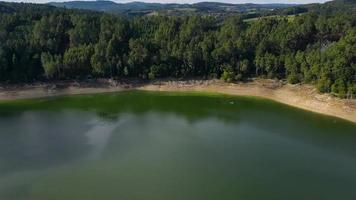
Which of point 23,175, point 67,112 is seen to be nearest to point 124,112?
point 67,112

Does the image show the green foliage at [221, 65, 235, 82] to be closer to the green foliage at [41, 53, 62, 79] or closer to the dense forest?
the dense forest

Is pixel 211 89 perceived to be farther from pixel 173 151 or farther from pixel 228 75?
pixel 173 151

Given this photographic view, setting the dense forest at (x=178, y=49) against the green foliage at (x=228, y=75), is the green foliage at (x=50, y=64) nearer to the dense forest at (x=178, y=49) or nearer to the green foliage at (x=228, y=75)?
the dense forest at (x=178, y=49)

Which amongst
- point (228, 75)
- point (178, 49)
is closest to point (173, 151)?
point (228, 75)

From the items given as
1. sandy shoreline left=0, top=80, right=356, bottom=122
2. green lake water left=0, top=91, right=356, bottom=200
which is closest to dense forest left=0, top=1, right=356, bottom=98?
sandy shoreline left=0, top=80, right=356, bottom=122

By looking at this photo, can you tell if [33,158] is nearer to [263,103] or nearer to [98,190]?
[98,190]

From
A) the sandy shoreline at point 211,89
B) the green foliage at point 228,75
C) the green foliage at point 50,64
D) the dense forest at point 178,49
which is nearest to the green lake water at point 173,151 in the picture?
the sandy shoreline at point 211,89
